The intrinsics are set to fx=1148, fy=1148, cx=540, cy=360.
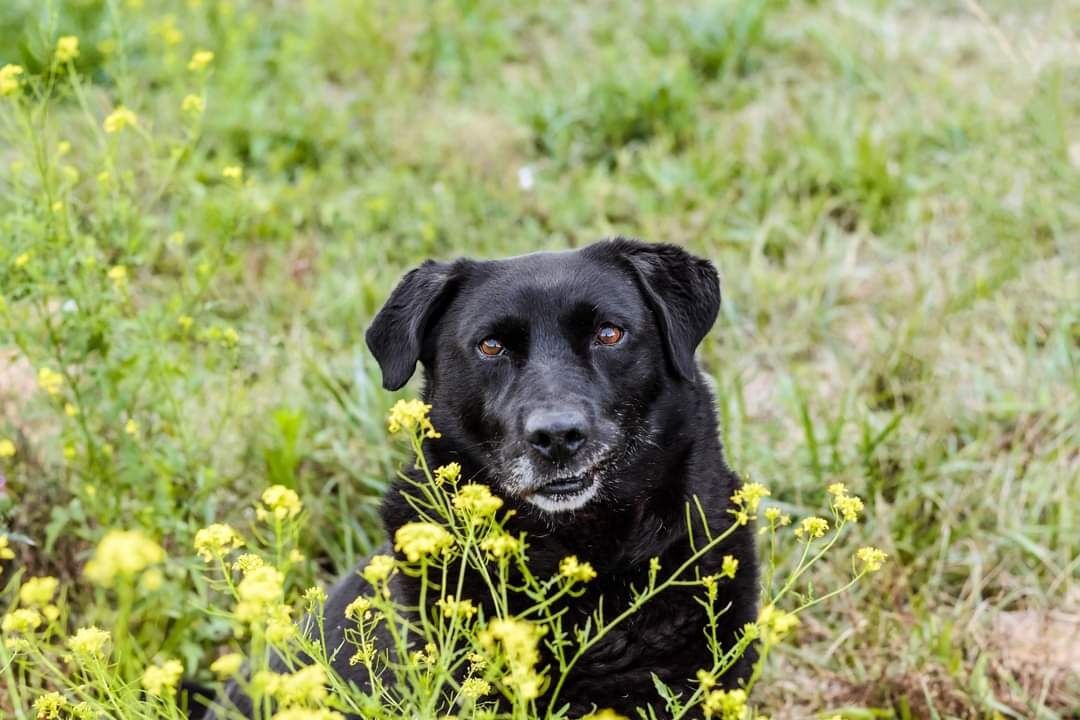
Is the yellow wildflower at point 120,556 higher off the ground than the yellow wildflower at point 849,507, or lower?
higher

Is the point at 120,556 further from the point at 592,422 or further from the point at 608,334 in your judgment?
the point at 608,334

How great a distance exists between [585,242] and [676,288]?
2606 millimetres

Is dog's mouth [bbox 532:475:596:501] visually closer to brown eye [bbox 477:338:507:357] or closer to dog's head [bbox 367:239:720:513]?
dog's head [bbox 367:239:720:513]

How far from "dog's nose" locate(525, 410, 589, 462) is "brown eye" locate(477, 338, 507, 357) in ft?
1.24

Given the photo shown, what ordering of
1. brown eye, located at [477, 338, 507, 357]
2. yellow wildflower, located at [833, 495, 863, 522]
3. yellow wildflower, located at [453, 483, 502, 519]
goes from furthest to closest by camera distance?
brown eye, located at [477, 338, 507, 357], yellow wildflower, located at [833, 495, 863, 522], yellow wildflower, located at [453, 483, 502, 519]

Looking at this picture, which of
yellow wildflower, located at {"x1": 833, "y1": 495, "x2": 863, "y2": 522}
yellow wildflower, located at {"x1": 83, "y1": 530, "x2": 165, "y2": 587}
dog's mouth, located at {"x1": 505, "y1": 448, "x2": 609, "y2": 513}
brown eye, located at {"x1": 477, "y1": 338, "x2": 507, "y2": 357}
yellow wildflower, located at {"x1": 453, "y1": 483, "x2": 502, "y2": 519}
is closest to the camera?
yellow wildflower, located at {"x1": 83, "y1": 530, "x2": 165, "y2": 587}

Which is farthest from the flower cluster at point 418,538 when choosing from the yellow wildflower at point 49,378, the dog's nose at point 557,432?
the yellow wildflower at point 49,378

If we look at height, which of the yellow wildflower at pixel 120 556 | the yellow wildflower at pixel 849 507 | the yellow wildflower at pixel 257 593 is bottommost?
the yellow wildflower at pixel 849 507

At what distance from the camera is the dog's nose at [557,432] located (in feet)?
8.70

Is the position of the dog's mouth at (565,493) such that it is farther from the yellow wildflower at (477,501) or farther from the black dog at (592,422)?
the yellow wildflower at (477,501)

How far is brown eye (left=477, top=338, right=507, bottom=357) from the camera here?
3047 millimetres

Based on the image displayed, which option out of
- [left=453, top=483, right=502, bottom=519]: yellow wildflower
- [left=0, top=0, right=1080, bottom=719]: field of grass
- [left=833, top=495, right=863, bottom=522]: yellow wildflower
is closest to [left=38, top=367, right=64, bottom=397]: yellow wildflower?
[left=0, top=0, right=1080, bottom=719]: field of grass

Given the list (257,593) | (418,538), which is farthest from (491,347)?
(257,593)

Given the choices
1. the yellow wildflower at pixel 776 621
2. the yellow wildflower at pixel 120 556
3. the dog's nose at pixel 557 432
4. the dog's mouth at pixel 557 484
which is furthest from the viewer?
the dog's mouth at pixel 557 484
